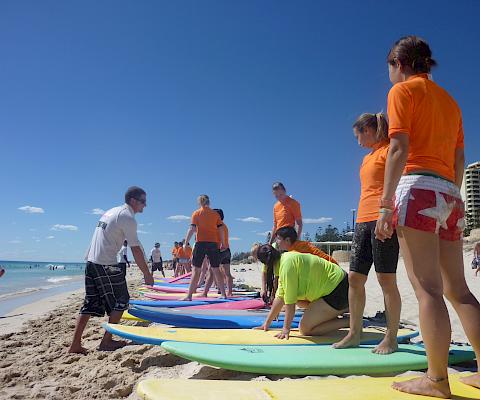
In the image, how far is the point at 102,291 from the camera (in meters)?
4.11

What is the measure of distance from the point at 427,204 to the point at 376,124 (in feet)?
4.74

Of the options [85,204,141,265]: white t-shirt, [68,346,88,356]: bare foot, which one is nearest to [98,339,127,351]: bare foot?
[68,346,88,356]: bare foot

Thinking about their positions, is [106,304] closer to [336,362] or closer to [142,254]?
[142,254]

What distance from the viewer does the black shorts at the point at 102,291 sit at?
13.4ft

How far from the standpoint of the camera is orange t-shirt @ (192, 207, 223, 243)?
700 centimetres

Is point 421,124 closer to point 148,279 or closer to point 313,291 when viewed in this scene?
point 313,291

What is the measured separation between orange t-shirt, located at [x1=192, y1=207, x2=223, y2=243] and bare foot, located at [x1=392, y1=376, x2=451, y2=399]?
5.24 meters

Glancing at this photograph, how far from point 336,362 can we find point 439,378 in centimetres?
85

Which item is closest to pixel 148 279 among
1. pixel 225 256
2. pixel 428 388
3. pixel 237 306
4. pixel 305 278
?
pixel 305 278

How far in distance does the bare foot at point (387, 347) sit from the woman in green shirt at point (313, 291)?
0.74 meters

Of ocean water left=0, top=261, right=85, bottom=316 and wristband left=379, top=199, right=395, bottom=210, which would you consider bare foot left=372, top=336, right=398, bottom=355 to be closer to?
wristband left=379, top=199, right=395, bottom=210

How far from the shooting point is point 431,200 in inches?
75.3

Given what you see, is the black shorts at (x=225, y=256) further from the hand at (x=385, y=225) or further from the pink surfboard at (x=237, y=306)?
the hand at (x=385, y=225)

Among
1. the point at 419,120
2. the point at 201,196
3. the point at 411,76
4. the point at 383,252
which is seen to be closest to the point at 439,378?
the point at 383,252
